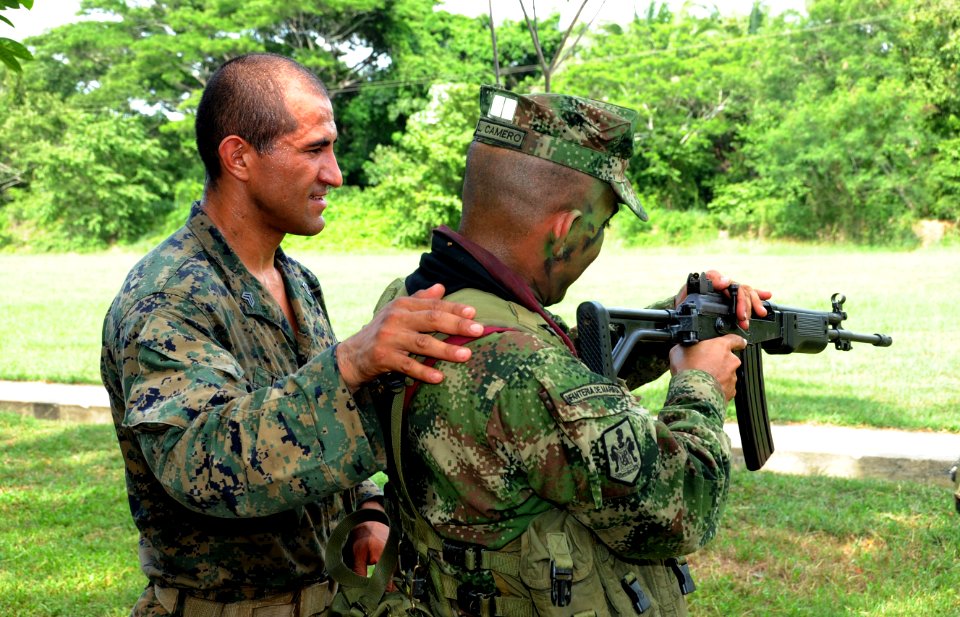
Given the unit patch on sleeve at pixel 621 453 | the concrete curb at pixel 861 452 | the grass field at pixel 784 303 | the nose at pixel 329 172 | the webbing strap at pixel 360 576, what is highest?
the nose at pixel 329 172

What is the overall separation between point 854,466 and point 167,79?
44145 mm

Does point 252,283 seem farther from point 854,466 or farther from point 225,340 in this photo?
point 854,466

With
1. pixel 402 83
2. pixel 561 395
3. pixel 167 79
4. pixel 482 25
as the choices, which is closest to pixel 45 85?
pixel 167 79

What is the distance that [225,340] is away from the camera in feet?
7.69

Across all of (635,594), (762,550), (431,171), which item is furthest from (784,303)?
(431,171)

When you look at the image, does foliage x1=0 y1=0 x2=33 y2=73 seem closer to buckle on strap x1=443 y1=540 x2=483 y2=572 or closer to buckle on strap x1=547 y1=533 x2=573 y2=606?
buckle on strap x1=443 y1=540 x2=483 y2=572

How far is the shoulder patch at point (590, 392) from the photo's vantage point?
1.85 meters

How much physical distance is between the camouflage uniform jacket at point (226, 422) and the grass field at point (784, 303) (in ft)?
20.7

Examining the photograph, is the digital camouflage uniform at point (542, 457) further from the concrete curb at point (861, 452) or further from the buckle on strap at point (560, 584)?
the concrete curb at point (861, 452)

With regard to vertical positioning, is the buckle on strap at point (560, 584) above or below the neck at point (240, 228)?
below

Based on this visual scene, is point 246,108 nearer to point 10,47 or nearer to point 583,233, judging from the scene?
point 10,47

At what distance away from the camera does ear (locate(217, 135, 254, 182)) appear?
260 centimetres

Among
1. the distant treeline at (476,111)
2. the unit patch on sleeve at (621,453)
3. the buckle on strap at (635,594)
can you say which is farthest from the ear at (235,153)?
the distant treeline at (476,111)

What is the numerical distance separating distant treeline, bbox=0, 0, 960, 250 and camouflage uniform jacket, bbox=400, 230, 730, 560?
3302 cm
